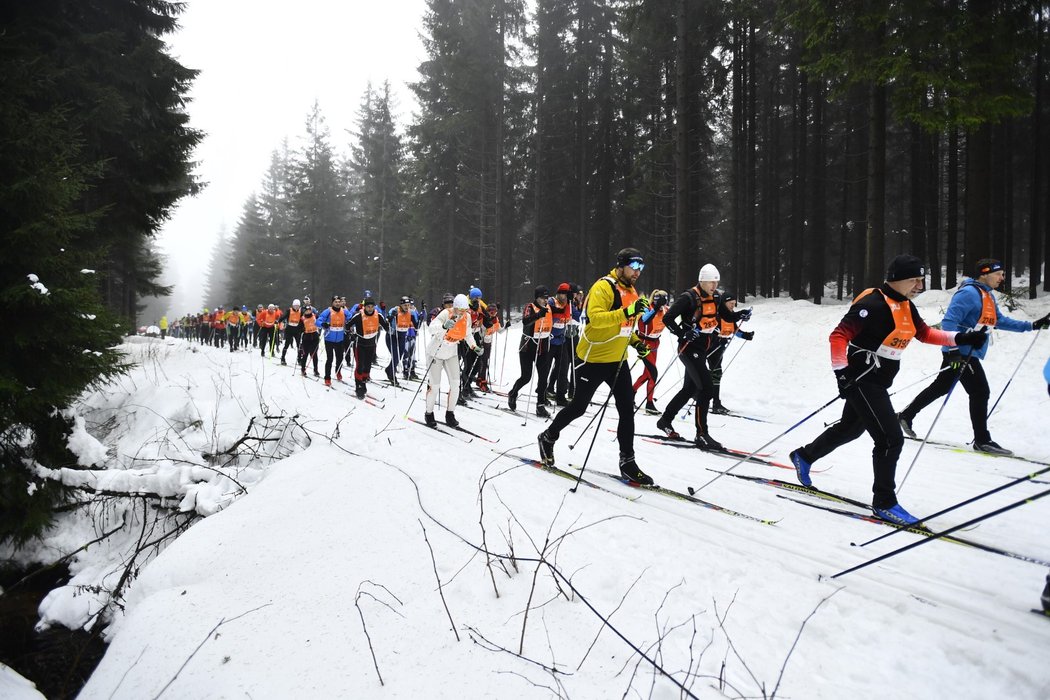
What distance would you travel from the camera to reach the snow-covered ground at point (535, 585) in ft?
8.00

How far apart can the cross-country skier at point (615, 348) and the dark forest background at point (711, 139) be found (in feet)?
33.2

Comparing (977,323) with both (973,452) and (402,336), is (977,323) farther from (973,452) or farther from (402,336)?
(402,336)

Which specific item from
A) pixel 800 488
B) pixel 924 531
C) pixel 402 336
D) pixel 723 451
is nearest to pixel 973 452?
pixel 723 451

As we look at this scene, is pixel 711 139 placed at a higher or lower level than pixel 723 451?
higher

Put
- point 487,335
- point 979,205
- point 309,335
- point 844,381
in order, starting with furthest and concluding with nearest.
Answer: point 309,335, point 487,335, point 979,205, point 844,381

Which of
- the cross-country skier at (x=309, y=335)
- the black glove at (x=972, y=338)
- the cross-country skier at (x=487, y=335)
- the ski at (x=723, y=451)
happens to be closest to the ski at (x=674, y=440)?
the ski at (x=723, y=451)

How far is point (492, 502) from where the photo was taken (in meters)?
4.37

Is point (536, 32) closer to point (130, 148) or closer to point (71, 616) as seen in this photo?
point (130, 148)

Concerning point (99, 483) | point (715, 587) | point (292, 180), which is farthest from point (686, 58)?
point (292, 180)

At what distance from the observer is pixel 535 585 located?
3.05 m

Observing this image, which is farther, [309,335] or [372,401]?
[309,335]

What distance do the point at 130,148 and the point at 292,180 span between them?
32.5 meters

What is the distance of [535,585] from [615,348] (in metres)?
2.70

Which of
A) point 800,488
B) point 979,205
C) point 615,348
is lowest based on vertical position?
point 800,488
